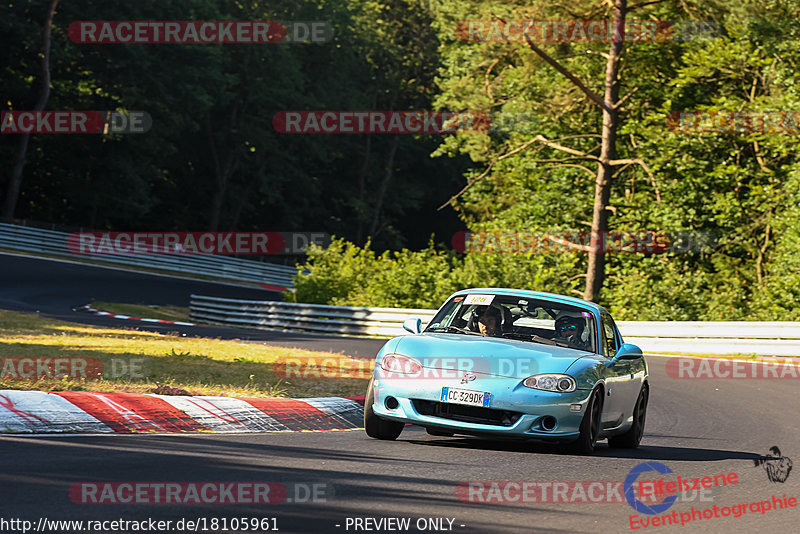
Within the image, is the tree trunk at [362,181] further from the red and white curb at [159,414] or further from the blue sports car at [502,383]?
the blue sports car at [502,383]

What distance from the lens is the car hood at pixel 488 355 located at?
9.33 m

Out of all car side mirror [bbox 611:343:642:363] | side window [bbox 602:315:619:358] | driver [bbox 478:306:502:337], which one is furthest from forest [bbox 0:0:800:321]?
driver [bbox 478:306:502:337]

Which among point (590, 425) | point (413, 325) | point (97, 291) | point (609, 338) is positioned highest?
point (413, 325)

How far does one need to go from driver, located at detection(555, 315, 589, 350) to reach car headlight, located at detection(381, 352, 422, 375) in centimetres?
168

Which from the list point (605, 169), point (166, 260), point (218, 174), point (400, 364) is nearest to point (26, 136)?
point (166, 260)

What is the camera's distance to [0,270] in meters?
42.6

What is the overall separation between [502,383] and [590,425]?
93 centimetres

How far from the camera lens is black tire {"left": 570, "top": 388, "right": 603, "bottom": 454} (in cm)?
948

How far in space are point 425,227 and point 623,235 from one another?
56.4m

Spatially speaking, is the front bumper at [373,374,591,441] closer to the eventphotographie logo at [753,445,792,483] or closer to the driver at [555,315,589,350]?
the driver at [555,315,589,350]

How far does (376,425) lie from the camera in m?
9.82

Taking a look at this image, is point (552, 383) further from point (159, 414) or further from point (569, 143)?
point (569, 143)

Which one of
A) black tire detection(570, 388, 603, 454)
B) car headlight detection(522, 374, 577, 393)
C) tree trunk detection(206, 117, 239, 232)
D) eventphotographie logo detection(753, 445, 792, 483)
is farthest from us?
tree trunk detection(206, 117, 239, 232)

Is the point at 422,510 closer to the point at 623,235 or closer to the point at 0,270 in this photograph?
the point at 623,235
